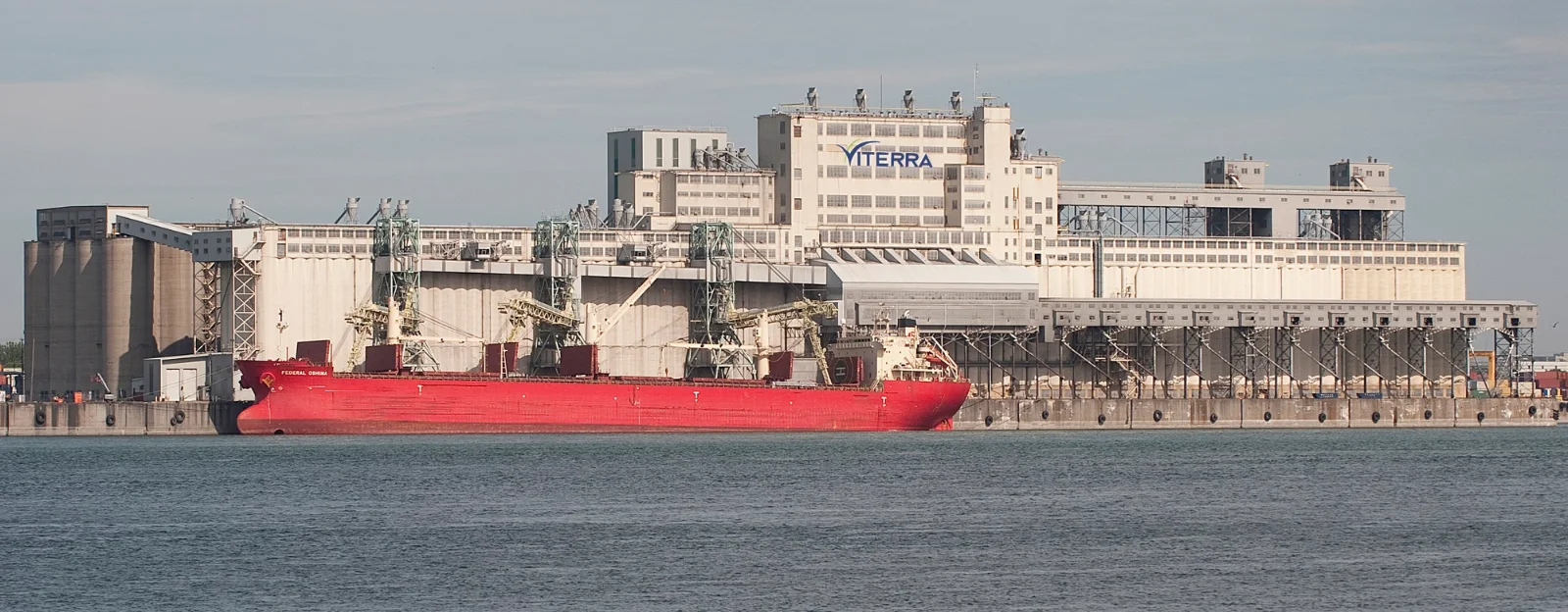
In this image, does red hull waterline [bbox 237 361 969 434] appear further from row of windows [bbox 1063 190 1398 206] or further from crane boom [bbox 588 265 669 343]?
row of windows [bbox 1063 190 1398 206]

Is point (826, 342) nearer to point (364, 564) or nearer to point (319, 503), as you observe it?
point (319, 503)

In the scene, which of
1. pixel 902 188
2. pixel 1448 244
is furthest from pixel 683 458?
pixel 1448 244

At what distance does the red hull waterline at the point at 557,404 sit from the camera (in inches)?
3733

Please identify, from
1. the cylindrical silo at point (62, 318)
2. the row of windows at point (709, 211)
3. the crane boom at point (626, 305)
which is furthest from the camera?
the row of windows at point (709, 211)

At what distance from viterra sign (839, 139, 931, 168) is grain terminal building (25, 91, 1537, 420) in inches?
5.4

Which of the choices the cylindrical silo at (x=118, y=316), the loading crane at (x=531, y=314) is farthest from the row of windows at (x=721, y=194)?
the cylindrical silo at (x=118, y=316)

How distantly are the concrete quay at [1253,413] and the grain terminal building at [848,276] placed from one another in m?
4.44

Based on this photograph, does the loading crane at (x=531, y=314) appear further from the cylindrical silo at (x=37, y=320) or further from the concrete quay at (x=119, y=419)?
the cylindrical silo at (x=37, y=320)

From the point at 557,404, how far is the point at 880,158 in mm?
29318

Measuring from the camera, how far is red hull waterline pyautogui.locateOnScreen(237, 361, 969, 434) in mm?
94812

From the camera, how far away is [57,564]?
152 feet

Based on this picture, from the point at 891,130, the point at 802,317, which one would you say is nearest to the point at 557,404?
the point at 802,317

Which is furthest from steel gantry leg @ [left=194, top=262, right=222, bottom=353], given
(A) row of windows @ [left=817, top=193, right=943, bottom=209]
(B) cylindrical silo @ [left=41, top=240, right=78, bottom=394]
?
(A) row of windows @ [left=817, top=193, right=943, bottom=209]

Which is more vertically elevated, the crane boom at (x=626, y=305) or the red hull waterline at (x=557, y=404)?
the crane boom at (x=626, y=305)
